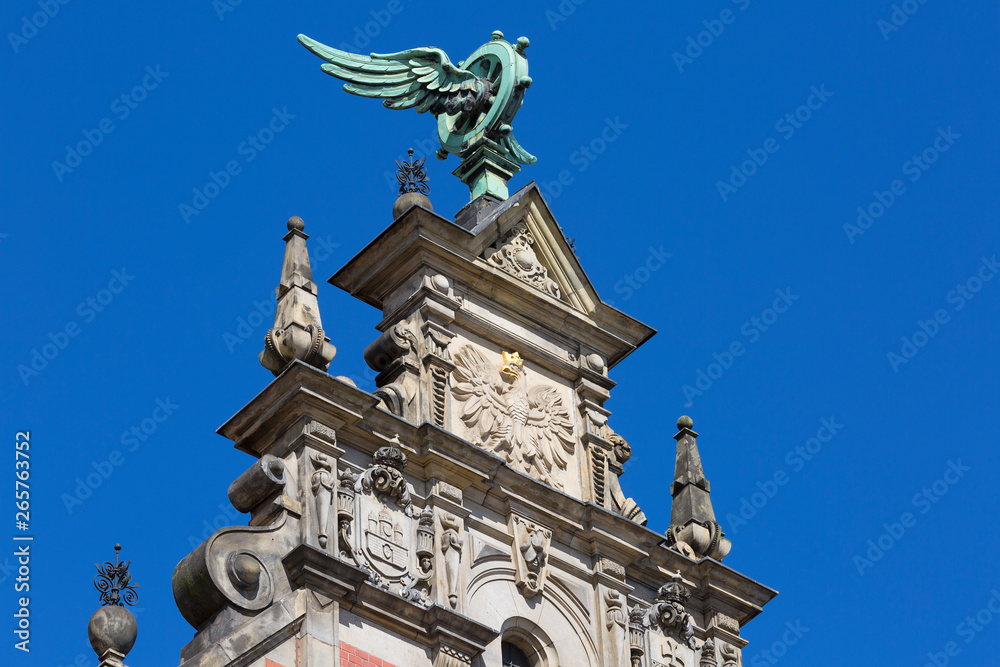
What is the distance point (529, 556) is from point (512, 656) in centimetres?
136

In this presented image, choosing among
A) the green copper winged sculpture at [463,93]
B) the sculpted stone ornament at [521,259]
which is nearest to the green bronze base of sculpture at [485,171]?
the green copper winged sculpture at [463,93]

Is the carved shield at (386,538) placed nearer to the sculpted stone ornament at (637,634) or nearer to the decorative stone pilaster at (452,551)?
the decorative stone pilaster at (452,551)

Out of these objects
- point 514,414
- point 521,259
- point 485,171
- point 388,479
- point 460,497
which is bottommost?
point 388,479

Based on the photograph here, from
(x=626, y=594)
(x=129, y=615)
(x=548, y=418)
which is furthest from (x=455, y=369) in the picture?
(x=129, y=615)

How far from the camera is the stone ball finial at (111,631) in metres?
27.6

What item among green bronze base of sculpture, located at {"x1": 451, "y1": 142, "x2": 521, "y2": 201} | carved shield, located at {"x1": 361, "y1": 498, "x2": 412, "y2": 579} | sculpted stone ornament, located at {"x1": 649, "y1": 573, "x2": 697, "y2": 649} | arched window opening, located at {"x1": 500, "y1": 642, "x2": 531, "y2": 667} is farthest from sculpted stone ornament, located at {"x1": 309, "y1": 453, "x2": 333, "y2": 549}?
green bronze base of sculpture, located at {"x1": 451, "y1": 142, "x2": 521, "y2": 201}

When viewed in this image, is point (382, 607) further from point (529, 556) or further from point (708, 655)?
point (708, 655)

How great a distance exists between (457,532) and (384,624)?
197 cm

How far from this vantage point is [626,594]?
32.2 metres

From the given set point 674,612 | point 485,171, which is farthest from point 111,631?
point 485,171

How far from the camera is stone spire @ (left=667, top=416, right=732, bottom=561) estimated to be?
110 ft

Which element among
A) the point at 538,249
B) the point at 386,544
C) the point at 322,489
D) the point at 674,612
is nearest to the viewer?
the point at 322,489

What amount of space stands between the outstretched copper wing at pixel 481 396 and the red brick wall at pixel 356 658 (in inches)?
169

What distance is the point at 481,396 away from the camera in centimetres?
3234
